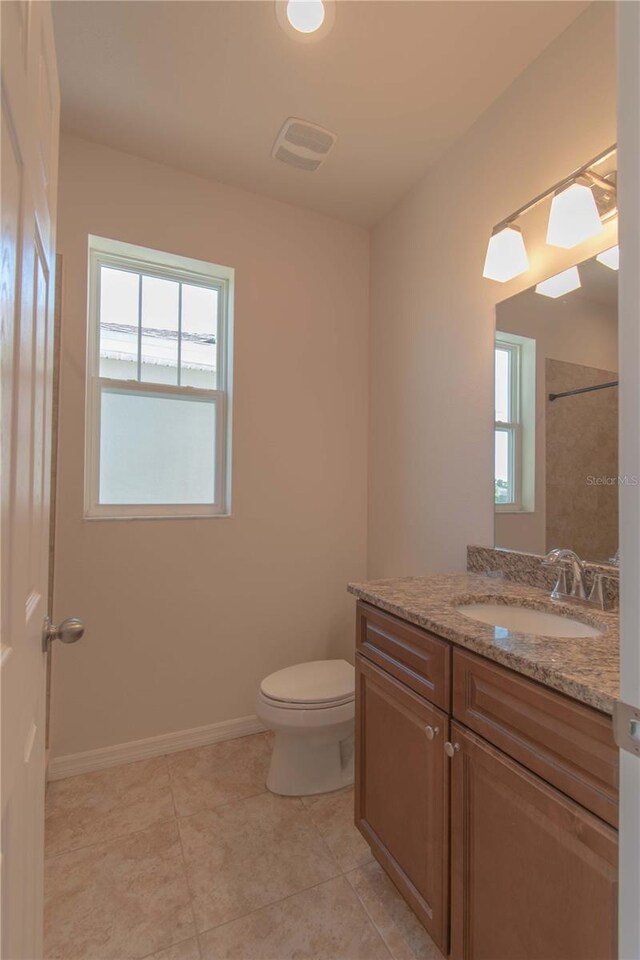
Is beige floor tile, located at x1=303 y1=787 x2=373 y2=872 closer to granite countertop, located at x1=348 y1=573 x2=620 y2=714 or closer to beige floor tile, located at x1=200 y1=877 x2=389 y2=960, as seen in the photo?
beige floor tile, located at x1=200 y1=877 x2=389 y2=960

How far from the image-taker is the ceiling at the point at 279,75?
1.42 meters

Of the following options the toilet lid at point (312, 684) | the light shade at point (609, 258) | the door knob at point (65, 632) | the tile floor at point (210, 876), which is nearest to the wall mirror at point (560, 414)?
the light shade at point (609, 258)

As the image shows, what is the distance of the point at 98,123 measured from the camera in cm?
184

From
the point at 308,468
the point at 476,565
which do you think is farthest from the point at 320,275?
the point at 476,565

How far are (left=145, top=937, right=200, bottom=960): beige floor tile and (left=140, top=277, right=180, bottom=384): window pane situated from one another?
2.08 metres

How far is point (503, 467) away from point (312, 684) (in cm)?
117

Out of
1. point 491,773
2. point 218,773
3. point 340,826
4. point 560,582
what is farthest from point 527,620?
point 218,773

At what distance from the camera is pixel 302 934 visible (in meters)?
1.22

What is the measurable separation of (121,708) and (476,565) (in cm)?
171

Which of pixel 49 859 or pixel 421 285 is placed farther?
pixel 421 285

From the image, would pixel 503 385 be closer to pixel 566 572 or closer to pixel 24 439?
pixel 566 572

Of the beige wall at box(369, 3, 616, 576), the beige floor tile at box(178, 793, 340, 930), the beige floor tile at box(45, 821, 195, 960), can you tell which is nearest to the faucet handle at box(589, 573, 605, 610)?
the beige wall at box(369, 3, 616, 576)

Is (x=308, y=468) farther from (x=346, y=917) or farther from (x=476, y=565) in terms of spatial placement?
(x=346, y=917)

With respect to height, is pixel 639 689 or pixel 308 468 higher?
pixel 308 468
